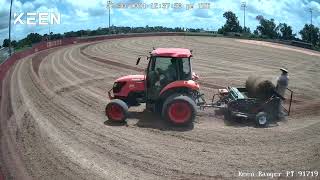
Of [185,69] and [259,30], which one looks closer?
[185,69]

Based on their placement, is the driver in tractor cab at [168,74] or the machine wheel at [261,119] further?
the driver in tractor cab at [168,74]

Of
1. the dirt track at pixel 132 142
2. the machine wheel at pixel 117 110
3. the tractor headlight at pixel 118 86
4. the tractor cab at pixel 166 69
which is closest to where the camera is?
the dirt track at pixel 132 142

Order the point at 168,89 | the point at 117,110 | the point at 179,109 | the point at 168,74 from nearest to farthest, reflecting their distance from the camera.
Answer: the point at 179,109
the point at 168,89
the point at 168,74
the point at 117,110

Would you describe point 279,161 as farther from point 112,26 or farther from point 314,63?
point 112,26

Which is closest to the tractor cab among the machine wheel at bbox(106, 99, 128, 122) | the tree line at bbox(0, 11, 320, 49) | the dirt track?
the machine wheel at bbox(106, 99, 128, 122)

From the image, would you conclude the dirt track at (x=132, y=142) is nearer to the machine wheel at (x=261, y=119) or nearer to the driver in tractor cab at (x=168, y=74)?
the machine wheel at (x=261, y=119)

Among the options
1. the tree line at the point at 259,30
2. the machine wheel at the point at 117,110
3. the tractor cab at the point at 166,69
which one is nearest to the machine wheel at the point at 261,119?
the tractor cab at the point at 166,69

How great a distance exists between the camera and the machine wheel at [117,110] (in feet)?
44.5

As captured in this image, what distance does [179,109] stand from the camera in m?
13.1

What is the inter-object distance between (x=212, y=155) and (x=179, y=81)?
11.4 feet

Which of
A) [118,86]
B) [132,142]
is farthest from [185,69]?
[132,142]

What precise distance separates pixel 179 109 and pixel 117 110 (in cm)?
204

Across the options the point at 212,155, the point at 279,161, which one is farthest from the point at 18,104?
the point at 279,161

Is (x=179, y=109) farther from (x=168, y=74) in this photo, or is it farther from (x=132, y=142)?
(x=132, y=142)
